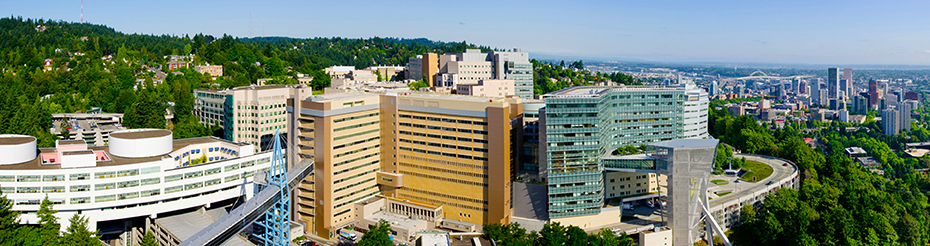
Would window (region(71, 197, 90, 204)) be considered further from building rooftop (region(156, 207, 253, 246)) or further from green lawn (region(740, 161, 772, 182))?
green lawn (region(740, 161, 772, 182))

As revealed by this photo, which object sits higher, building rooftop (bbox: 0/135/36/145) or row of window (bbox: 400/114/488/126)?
row of window (bbox: 400/114/488/126)

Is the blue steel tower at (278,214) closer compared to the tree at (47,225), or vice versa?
the tree at (47,225)

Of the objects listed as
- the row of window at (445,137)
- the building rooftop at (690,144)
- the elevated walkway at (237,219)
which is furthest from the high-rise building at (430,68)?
the building rooftop at (690,144)

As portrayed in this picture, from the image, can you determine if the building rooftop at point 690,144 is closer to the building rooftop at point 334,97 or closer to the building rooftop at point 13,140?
the building rooftop at point 334,97

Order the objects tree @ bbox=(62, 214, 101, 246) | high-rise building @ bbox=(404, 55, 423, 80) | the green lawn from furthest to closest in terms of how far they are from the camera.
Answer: high-rise building @ bbox=(404, 55, 423, 80) → the green lawn → tree @ bbox=(62, 214, 101, 246)

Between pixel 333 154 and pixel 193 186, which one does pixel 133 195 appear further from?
pixel 333 154

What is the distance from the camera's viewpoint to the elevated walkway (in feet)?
159

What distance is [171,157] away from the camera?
56.3 meters

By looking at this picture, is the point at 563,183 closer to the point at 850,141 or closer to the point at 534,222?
the point at 534,222

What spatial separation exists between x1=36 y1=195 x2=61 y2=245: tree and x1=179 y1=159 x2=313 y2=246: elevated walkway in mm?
10399

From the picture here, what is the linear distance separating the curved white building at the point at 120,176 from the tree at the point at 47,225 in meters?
1.14

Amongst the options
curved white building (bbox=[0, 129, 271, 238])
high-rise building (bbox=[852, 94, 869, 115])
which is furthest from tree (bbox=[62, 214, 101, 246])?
high-rise building (bbox=[852, 94, 869, 115])

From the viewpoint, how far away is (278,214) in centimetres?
5522

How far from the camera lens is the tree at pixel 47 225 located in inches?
1957
